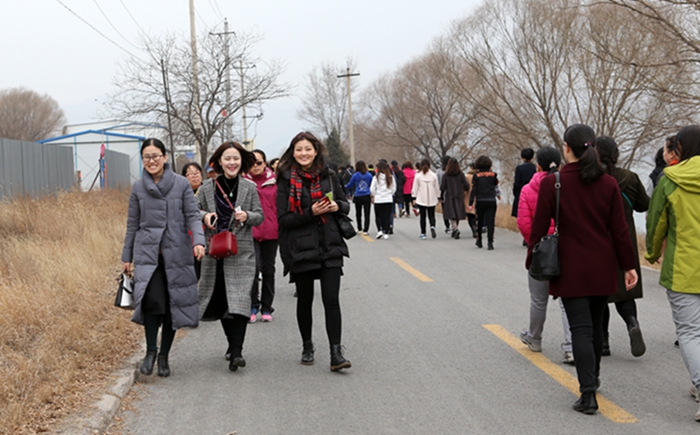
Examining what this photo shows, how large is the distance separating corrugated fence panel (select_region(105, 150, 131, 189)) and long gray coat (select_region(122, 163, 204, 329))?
3465cm

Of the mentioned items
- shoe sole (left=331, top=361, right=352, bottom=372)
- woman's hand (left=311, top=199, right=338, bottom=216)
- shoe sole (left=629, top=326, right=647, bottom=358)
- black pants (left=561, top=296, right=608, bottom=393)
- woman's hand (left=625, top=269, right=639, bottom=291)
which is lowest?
shoe sole (left=331, top=361, right=352, bottom=372)

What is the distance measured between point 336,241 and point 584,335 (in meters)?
2.17

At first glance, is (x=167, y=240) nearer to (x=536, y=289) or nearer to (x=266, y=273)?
(x=266, y=273)

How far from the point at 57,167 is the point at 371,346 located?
2590 centimetres

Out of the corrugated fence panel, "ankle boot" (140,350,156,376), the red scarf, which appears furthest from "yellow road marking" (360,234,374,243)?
the corrugated fence panel

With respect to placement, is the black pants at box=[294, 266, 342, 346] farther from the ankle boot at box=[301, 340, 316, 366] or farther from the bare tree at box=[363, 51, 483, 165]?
the bare tree at box=[363, 51, 483, 165]

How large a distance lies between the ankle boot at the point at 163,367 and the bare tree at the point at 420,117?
45.3 meters

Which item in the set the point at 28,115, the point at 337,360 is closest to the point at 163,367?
Result: the point at 337,360

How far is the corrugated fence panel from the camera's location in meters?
41.9

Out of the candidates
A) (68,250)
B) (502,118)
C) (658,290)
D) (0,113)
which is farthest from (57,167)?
(0,113)

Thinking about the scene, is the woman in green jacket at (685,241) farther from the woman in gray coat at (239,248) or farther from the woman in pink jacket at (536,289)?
the woman in gray coat at (239,248)

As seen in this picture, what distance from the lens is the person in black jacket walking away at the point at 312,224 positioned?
6375mm

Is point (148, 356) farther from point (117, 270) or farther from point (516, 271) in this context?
point (516, 271)

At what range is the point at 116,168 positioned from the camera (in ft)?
148
